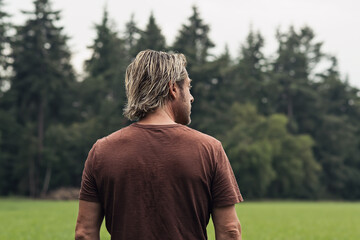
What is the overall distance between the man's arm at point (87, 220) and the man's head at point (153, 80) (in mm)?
488

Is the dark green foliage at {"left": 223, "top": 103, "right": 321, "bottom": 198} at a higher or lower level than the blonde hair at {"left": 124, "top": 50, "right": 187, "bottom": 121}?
lower

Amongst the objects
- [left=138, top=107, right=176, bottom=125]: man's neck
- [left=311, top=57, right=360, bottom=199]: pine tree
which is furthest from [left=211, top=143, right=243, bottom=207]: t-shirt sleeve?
[left=311, top=57, right=360, bottom=199]: pine tree

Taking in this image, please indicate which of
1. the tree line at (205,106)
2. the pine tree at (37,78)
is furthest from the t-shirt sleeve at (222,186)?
the pine tree at (37,78)

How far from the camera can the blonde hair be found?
248 cm

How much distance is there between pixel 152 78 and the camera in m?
2.47

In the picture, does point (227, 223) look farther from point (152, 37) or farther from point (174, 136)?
point (152, 37)

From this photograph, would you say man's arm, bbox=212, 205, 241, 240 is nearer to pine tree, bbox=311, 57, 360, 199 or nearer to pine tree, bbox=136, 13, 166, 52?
pine tree, bbox=136, 13, 166, 52

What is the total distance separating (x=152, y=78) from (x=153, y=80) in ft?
0.04

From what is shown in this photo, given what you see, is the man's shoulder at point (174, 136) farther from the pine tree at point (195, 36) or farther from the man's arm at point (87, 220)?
the pine tree at point (195, 36)

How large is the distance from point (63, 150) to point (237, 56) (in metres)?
33.7

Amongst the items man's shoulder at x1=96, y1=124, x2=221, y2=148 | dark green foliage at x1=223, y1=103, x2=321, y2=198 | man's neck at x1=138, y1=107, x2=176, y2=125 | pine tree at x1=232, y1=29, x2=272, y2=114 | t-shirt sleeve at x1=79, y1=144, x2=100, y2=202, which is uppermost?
pine tree at x1=232, y1=29, x2=272, y2=114

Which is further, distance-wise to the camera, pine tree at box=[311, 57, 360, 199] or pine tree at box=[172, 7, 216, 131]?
pine tree at box=[311, 57, 360, 199]

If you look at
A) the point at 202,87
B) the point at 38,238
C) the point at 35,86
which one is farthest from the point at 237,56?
the point at 38,238

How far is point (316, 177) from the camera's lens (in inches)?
2470
